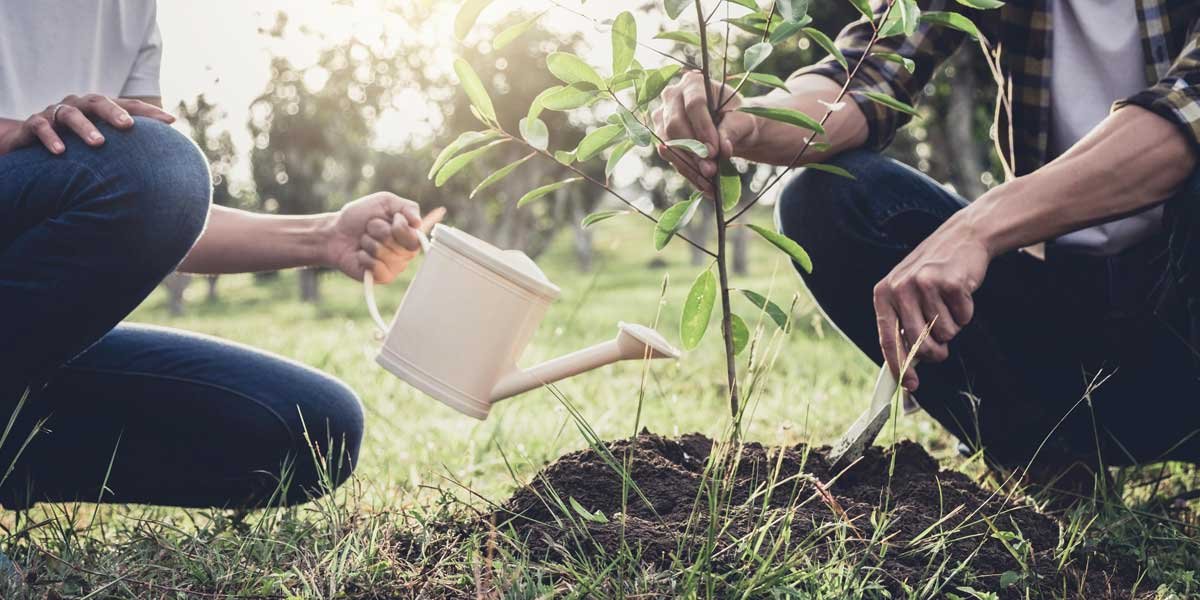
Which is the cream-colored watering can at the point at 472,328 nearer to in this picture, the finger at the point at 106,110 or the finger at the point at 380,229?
the finger at the point at 380,229

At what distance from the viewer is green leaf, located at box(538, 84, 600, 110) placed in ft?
4.51

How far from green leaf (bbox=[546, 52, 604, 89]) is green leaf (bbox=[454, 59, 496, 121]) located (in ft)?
0.36

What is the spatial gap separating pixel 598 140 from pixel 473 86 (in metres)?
0.20

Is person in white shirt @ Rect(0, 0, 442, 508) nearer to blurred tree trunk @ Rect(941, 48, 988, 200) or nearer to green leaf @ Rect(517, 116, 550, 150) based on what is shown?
green leaf @ Rect(517, 116, 550, 150)

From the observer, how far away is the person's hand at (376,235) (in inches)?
73.6

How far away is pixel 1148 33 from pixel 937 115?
6844mm

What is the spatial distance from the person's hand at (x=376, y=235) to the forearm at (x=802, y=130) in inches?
24.9

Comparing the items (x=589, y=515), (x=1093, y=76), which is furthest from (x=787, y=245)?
(x=1093, y=76)

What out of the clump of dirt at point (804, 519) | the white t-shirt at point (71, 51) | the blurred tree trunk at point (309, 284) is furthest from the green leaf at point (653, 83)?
the blurred tree trunk at point (309, 284)

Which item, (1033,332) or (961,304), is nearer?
(961,304)

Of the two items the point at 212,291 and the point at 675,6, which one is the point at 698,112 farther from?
the point at 212,291

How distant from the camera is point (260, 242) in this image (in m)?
1.99

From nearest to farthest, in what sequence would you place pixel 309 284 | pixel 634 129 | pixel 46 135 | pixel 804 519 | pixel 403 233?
1. pixel 634 129
2. pixel 804 519
3. pixel 46 135
4. pixel 403 233
5. pixel 309 284

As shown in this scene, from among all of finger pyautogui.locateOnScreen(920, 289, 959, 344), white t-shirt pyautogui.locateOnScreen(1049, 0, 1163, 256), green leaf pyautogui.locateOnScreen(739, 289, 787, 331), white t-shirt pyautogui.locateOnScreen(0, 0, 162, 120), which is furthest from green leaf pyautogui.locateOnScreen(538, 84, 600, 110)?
white t-shirt pyautogui.locateOnScreen(1049, 0, 1163, 256)
